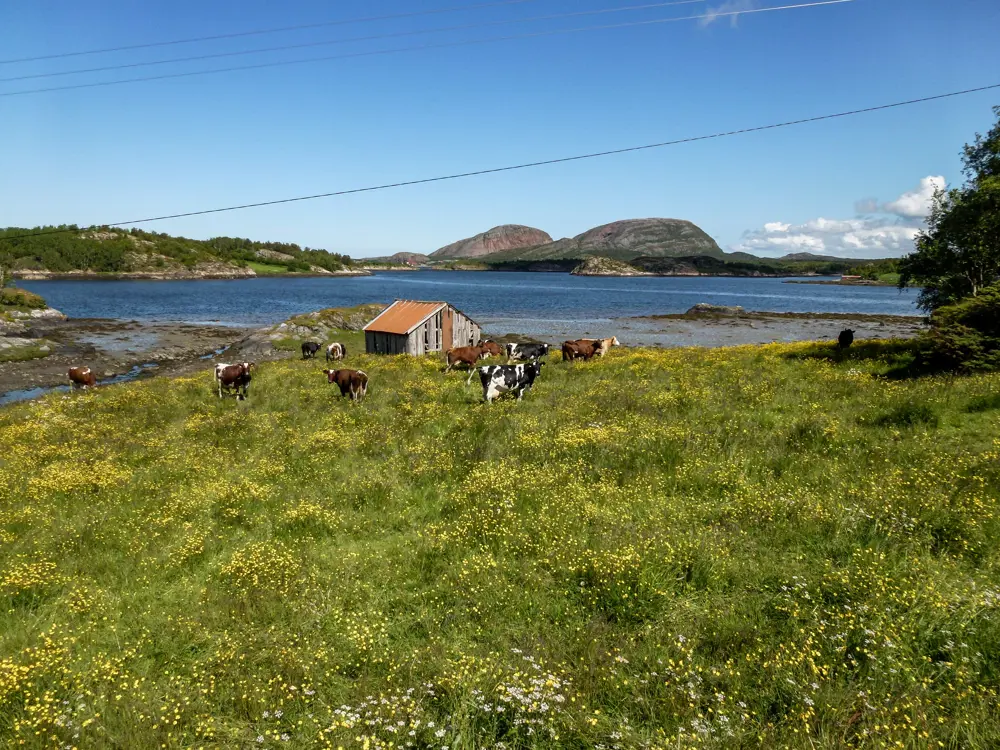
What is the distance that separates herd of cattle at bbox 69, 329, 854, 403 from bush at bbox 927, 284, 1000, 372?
25.9ft

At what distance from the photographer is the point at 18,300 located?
6681cm

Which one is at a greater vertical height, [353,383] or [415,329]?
[415,329]

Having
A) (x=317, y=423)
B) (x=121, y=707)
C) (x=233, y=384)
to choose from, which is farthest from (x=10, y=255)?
(x=121, y=707)

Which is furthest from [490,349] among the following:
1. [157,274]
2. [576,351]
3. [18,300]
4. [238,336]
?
[157,274]

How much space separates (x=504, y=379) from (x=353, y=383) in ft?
21.2

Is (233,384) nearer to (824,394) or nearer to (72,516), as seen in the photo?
(72,516)

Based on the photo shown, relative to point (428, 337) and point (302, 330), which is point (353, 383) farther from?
point (302, 330)

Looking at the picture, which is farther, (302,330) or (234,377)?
(302,330)

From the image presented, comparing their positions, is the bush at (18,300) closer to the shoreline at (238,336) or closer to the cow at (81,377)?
the shoreline at (238,336)

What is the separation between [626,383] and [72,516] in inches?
696

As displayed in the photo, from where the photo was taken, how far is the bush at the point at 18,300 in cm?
6600

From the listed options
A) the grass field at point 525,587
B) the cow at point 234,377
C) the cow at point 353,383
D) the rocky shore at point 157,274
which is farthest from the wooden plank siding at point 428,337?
the rocky shore at point 157,274

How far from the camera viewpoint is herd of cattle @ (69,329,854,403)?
1944cm

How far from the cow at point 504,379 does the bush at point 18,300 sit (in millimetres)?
78570
